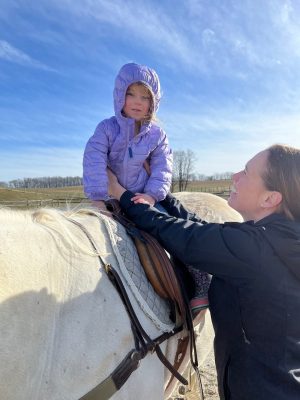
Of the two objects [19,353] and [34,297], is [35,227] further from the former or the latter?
[19,353]

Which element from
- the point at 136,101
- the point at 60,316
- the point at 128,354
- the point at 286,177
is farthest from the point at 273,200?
the point at 136,101

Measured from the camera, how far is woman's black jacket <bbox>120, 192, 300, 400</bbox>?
158 cm

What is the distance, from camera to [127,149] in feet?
8.47

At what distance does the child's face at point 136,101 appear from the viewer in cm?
262

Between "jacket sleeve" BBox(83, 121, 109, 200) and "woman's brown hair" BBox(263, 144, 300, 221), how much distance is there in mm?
1117

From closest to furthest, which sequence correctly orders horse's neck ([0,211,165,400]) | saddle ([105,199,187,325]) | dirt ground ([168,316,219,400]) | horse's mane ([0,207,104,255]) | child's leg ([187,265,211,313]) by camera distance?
1. horse's neck ([0,211,165,400])
2. horse's mane ([0,207,104,255])
3. saddle ([105,199,187,325])
4. child's leg ([187,265,211,313])
5. dirt ground ([168,316,219,400])

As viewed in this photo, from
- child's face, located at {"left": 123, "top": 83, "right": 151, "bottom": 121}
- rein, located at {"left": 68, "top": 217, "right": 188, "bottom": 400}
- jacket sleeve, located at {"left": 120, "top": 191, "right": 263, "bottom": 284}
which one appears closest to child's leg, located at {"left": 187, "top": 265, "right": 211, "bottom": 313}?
rein, located at {"left": 68, "top": 217, "right": 188, "bottom": 400}

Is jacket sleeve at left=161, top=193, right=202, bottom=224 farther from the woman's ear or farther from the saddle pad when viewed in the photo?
the woman's ear

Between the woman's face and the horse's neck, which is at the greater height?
the woman's face

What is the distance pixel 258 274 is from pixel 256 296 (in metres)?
0.12

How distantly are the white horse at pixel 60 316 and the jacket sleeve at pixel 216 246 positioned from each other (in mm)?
323

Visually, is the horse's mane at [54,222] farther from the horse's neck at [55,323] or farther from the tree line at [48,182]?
the tree line at [48,182]

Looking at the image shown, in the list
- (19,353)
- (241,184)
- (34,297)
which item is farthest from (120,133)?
(19,353)

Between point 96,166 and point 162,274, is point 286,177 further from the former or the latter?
point 96,166
